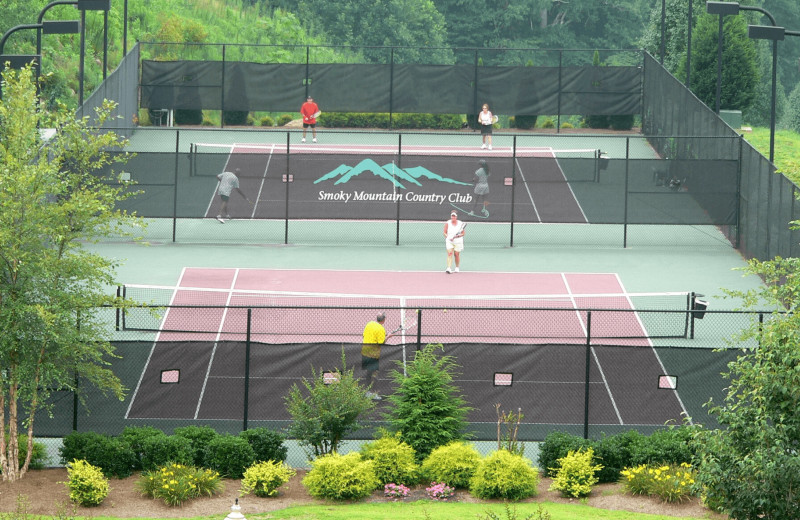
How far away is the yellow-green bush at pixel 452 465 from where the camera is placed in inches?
751

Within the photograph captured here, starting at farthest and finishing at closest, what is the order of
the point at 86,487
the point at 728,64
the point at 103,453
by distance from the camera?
the point at 728,64
the point at 103,453
the point at 86,487

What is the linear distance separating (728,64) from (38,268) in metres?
34.9

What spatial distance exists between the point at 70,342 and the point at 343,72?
31.0 meters

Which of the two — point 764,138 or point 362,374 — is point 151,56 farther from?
point 362,374

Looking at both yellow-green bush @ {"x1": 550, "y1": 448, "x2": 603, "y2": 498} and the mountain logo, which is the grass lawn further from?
yellow-green bush @ {"x1": 550, "y1": 448, "x2": 603, "y2": 498}

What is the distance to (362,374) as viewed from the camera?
2098cm

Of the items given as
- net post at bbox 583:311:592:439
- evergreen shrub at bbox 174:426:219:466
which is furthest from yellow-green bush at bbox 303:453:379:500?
net post at bbox 583:311:592:439

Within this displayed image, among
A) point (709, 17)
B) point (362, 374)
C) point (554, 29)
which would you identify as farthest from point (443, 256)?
point (554, 29)

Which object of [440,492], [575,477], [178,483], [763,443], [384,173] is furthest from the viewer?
[384,173]

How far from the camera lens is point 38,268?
1862cm

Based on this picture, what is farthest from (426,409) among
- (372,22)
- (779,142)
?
(372,22)

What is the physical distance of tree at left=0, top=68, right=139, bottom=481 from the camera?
60.4 feet

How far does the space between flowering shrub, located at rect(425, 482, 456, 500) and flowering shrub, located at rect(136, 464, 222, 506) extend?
2.91m

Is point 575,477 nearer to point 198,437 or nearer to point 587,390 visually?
point 587,390
